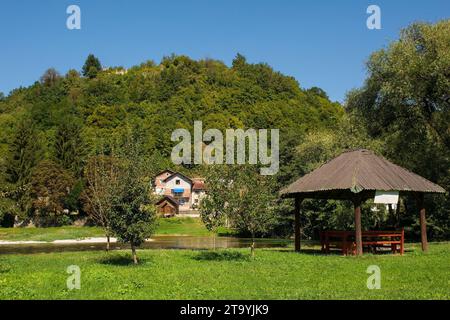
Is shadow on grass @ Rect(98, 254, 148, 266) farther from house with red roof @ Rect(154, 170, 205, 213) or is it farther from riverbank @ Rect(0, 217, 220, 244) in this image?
house with red roof @ Rect(154, 170, 205, 213)

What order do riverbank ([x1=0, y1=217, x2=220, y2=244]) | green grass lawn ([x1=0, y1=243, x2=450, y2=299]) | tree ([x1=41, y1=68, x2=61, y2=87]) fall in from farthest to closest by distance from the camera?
tree ([x1=41, y1=68, x2=61, y2=87]) < riverbank ([x1=0, y1=217, x2=220, y2=244]) < green grass lawn ([x1=0, y1=243, x2=450, y2=299])

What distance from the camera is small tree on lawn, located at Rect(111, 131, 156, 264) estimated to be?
17.8 meters

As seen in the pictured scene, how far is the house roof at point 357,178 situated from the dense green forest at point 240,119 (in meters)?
5.39

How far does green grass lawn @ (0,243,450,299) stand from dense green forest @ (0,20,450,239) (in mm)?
3951

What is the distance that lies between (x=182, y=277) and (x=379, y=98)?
23.6m

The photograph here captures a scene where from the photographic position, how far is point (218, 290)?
38.3ft

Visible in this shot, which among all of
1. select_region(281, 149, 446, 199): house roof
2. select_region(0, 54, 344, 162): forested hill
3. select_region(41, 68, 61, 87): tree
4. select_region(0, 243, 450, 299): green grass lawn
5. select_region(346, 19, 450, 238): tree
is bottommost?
select_region(0, 243, 450, 299): green grass lawn

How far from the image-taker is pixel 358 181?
805 inches

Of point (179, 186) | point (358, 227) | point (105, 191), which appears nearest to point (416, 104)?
point (358, 227)

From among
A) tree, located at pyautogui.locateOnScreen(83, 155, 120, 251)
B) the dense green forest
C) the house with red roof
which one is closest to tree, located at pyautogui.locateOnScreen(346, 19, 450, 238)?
the dense green forest

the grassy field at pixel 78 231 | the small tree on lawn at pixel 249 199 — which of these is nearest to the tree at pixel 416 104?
the small tree on lawn at pixel 249 199

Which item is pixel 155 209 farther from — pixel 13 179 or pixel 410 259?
pixel 13 179

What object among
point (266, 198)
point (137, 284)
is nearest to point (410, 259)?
point (266, 198)

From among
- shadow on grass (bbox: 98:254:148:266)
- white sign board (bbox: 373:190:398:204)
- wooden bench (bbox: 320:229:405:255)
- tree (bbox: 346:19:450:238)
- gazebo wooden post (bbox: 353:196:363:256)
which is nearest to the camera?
shadow on grass (bbox: 98:254:148:266)
